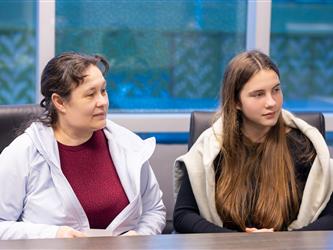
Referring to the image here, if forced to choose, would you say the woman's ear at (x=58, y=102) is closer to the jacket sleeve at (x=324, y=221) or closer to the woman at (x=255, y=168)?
the woman at (x=255, y=168)

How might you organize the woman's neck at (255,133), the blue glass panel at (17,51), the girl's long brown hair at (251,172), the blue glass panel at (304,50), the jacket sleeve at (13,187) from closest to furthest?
the jacket sleeve at (13,187)
the girl's long brown hair at (251,172)
the woman's neck at (255,133)
the blue glass panel at (17,51)
the blue glass panel at (304,50)

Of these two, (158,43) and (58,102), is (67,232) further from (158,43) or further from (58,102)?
(158,43)

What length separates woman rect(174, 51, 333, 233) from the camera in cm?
232

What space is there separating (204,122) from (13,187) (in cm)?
A: 84

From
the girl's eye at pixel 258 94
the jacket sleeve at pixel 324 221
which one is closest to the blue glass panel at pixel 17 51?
the girl's eye at pixel 258 94

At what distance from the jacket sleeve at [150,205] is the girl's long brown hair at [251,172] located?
211 millimetres

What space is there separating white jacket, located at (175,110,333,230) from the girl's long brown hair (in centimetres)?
3

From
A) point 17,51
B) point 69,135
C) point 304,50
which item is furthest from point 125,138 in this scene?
point 304,50

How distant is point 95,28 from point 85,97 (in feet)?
4.72

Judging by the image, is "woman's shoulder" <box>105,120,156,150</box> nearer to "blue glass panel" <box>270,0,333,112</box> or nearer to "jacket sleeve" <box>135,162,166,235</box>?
"jacket sleeve" <box>135,162,166,235</box>

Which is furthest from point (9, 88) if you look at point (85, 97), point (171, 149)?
A: point (85, 97)

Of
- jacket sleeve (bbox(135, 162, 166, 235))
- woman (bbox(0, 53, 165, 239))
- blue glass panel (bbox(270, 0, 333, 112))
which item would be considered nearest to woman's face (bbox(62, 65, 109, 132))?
woman (bbox(0, 53, 165, 239))

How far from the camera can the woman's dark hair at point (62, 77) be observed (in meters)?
2.21

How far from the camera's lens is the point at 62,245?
1672mm
